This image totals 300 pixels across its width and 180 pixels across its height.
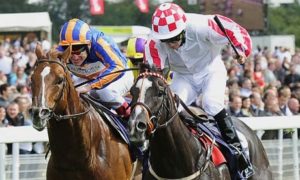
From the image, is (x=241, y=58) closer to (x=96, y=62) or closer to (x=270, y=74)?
(x=96, y=62)

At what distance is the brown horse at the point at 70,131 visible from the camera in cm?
602

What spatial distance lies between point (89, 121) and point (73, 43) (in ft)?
2.42

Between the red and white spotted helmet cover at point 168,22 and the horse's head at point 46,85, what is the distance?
0.75 metres

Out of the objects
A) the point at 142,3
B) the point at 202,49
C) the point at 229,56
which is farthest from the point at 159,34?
the point at 142,3

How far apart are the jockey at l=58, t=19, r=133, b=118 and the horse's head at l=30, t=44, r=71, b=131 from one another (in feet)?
2.50

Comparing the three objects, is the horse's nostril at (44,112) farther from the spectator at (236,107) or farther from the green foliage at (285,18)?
the green foliage at (285,18)

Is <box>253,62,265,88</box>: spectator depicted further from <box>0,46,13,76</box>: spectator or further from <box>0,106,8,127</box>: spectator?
<box>0,106,8,127</box>: spectator

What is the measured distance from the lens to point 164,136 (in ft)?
19.8

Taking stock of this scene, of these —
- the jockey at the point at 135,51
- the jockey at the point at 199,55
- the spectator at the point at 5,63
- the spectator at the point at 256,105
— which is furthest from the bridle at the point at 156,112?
the spectator at the point at 5,63

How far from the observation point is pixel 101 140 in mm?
6926

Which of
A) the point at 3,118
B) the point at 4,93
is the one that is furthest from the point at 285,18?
the point at 3,118

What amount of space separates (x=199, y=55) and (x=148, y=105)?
1354 millimetres

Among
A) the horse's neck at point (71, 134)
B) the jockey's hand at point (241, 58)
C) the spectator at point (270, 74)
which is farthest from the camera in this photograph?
the spectator at point (270, 74)

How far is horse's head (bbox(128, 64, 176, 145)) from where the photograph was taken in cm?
550
